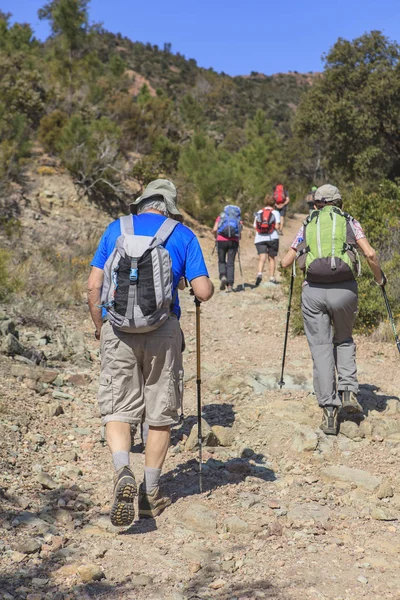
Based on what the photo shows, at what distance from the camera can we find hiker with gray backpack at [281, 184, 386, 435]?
184 inches

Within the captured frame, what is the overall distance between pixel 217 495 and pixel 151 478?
64cm

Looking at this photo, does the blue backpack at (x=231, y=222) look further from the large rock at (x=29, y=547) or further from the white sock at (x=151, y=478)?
the large rock at (x=29, y=547)

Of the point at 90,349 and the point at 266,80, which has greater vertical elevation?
the point at 266,80

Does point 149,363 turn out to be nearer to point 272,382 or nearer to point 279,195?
point 272,382

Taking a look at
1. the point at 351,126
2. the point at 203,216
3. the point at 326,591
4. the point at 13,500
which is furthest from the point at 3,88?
Result: the point at 326,591

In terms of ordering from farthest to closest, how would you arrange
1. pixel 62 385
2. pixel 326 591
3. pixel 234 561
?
1. pixel 62 385
2. pixel 234 561
3. pixel 326 591

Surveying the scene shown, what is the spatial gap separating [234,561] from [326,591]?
0.53m

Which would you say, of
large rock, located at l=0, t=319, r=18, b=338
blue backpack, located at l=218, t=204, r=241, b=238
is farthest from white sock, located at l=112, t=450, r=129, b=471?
blue backpack, located at l=218, t=204, r=241, b=238

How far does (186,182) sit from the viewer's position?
19.5 meters

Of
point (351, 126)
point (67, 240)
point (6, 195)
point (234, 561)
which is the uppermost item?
point (351, 126)

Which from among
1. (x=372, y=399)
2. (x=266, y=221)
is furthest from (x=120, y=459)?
(x=266, y=221)

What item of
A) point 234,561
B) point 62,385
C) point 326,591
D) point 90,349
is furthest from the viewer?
point 90,349

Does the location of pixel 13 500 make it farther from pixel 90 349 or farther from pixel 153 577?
pixel 90 349

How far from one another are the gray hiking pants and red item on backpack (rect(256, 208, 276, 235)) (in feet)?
19.4
